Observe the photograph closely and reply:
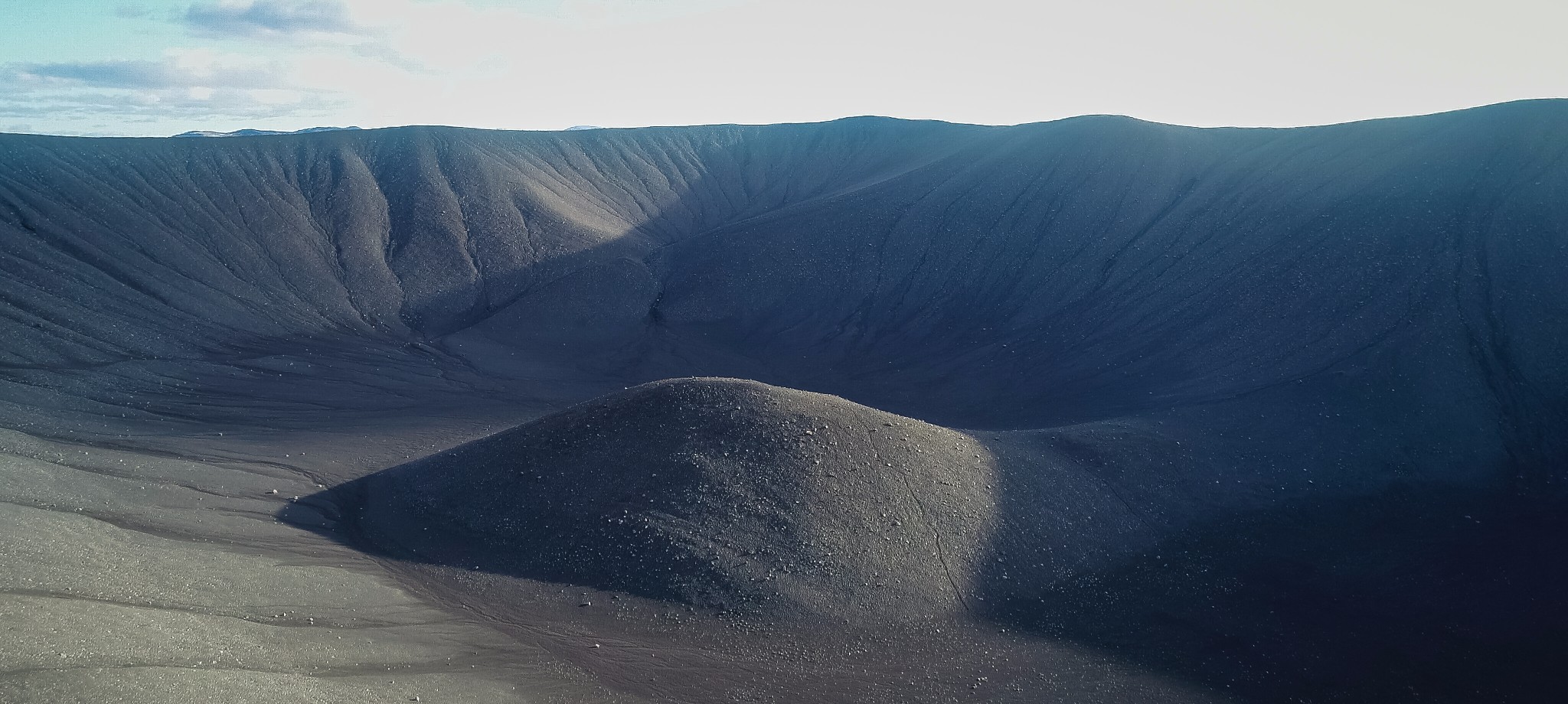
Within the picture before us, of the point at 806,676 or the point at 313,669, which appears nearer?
the point at 313,669

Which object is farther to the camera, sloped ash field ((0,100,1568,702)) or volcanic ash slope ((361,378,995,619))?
volcanic ash slope ((361,378,995,619))

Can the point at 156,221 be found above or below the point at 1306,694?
above

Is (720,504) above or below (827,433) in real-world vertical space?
below

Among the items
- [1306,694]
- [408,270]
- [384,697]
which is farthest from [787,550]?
[408,270]

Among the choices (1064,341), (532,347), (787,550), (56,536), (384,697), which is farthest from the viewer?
(532,347)

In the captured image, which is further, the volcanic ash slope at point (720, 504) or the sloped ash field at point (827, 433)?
the volcanic ash slope at point (720, 504)

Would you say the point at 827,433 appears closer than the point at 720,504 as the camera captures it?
No

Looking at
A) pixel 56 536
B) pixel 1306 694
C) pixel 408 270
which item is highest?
pixel 408 270

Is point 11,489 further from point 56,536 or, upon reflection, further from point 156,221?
point 156,221
